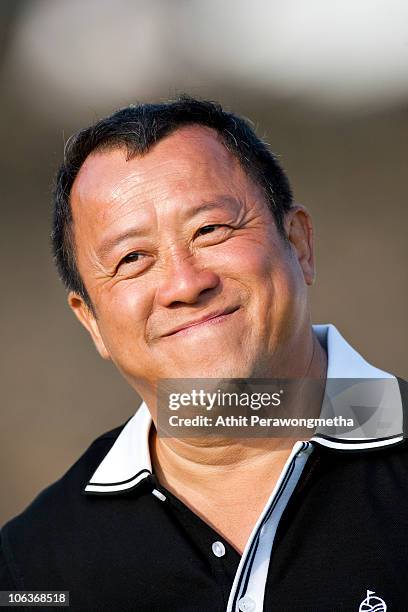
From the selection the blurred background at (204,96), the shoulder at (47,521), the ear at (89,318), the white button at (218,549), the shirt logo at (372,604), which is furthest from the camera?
the blurred background at (204,96)

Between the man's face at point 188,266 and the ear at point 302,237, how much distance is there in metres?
0.07

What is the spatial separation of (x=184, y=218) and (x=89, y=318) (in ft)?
1.48

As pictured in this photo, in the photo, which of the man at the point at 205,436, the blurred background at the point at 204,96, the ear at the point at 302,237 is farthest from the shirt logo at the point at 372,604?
the blurred background at the point at 204,96

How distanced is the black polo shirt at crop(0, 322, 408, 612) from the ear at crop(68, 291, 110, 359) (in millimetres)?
259

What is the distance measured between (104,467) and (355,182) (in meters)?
5.23

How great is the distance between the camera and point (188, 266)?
6.08 ft

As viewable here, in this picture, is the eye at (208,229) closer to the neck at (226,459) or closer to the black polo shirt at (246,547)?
the neck at (226,459)

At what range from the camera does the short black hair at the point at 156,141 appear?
6.56 ft

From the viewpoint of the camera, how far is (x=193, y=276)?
1834 mm

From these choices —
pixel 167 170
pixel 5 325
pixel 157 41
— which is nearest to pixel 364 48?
pixel 157 41

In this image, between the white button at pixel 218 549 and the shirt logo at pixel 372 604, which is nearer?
the shirt logo at pixel 372 604

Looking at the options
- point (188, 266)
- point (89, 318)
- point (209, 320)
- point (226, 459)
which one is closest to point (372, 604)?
point (226, 459)

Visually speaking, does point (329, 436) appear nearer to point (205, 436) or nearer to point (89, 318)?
point (205, 436)

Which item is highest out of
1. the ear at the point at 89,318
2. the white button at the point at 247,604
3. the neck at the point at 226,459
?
the ear at the point at 89,318
